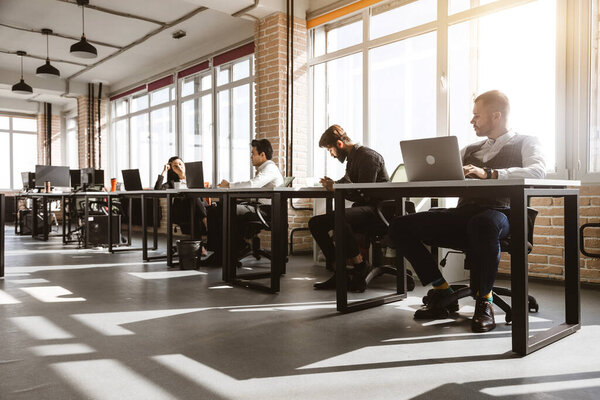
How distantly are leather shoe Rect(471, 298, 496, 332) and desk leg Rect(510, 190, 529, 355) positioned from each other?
0.35 m

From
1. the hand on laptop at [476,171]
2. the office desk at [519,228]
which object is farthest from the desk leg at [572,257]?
the hand on laptop at [476,171]

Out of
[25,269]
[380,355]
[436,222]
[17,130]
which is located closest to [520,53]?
[436,222]

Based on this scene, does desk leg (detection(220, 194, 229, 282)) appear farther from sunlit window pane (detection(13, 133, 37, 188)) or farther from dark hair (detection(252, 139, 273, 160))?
sunlit window pane (detection(13, 133, 37, 188))

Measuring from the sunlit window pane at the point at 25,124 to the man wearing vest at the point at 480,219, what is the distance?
1290cm

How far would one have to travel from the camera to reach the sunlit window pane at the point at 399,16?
4789 mm

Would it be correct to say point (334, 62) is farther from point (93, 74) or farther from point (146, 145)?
point (93, 74)

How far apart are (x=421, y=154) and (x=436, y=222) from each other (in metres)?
0.47

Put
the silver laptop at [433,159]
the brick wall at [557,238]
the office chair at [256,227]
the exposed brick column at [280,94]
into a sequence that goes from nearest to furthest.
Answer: the silver laptop at [433,159] < the brick wall at [557,238] < the office chair at [256,227] < the exposed brick column at [280,94]

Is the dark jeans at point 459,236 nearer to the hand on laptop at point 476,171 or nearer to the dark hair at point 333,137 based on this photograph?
the hand on laptop at point 476,171

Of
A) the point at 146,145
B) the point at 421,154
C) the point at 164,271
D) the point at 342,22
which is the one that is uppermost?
the point at 342,22

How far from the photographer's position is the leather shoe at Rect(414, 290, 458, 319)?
102 inches

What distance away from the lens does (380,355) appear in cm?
203

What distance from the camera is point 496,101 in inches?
102

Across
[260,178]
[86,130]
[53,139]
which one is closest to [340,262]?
[260,178]
